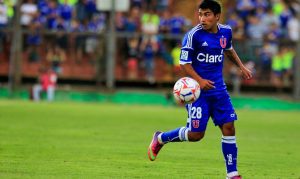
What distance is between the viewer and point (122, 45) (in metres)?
32.1

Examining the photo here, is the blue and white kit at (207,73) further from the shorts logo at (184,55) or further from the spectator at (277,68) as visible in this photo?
the spectator at (277,68)

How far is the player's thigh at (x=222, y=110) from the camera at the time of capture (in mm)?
10547

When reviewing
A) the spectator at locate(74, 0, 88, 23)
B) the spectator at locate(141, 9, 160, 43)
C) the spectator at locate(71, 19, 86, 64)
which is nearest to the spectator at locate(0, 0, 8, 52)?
the spectator at locate(71, 19, 86, 64)

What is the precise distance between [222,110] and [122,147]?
4.66m

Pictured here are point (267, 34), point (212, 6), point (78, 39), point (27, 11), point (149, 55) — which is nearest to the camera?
point (212, 6)

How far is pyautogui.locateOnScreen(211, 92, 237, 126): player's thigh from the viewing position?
10.5m

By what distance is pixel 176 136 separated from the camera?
11.2 m

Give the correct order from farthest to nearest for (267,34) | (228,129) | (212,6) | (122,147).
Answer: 1. (267,34)
2. (122,147)
3. (212,6)
4. (228,129)

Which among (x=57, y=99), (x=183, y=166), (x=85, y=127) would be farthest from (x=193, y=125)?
(x=57, y=99)

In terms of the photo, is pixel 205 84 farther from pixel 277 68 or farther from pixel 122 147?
pixel 277 68

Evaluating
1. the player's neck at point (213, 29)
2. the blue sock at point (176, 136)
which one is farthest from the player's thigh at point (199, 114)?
the player's neck at point (213, 29)

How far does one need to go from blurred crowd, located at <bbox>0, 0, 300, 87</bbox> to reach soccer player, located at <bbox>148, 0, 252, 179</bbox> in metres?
20.5

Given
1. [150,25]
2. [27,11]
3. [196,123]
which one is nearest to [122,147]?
[196,123]

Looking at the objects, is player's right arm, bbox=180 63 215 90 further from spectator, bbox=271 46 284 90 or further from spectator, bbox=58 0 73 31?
spectator, bbox=271 46 284 90
